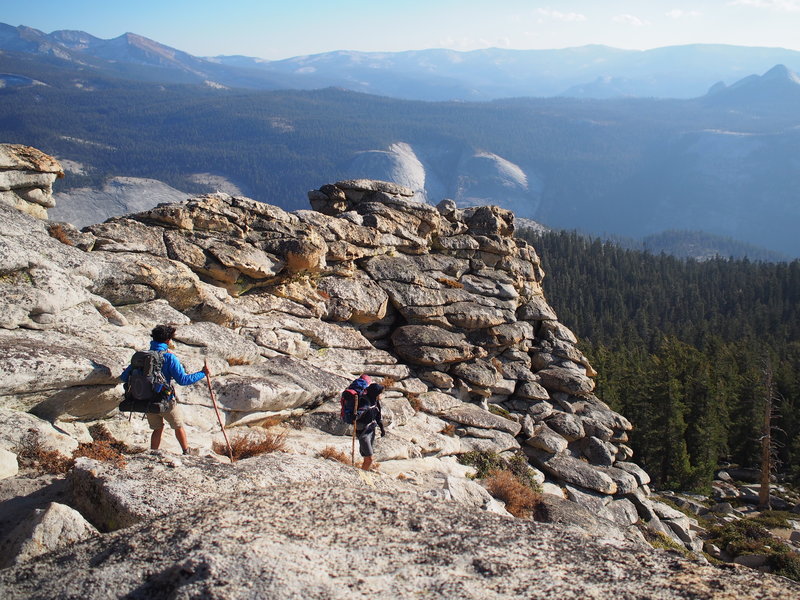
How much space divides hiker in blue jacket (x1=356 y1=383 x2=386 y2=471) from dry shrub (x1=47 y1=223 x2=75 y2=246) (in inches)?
419

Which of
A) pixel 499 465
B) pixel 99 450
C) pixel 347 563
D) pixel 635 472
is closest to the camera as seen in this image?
pixel 347 563

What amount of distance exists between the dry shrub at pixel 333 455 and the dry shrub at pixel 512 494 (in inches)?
218

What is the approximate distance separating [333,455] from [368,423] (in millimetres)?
1198

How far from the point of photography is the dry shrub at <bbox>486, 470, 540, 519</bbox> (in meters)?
18.8

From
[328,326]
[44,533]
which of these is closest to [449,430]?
[328,326]

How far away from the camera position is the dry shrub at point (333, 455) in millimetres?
15070

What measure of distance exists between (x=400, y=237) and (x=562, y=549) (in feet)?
69.8

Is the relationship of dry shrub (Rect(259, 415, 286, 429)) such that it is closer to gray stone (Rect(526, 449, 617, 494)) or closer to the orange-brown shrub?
the orange-brown shrub

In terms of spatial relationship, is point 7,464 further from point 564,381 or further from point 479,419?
point 564,381

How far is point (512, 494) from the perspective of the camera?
62.1 feet

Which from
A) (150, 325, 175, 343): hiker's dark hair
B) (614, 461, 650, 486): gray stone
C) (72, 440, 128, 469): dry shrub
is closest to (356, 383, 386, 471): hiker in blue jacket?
(150, 325, 175, 343): hiker's dark hair

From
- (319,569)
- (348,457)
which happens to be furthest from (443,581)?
(348,457)

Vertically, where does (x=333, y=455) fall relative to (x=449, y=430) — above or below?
above

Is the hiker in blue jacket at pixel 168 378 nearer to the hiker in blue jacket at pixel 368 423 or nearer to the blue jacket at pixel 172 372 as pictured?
the blue jacket at pixel 172 372
